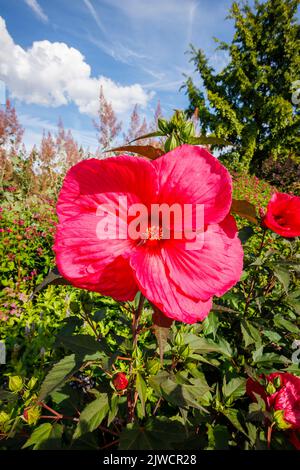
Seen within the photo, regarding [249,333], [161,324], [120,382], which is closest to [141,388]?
[120,382]

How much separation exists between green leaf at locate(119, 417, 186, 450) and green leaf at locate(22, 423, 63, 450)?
203 millimetres

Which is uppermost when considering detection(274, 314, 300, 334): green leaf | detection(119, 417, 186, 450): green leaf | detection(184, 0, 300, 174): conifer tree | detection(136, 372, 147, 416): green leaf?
detection(184, 0, 300, 174): conifer tree

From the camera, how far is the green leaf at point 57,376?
648 mm

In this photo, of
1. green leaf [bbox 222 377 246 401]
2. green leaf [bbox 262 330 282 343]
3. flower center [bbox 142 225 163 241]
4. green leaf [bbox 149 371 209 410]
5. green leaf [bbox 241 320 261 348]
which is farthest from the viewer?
green leaf [bbox 262 330 282 343]

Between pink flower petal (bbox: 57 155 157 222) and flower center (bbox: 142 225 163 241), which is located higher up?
pink flower petal (bbox: 57 155 157 222)

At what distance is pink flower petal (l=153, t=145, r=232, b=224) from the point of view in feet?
1.57

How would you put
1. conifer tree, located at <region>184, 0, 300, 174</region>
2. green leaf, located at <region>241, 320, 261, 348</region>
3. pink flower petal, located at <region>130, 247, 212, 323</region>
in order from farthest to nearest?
conifer tree, located at <region>184, 0, 300, 174</region>, green leaf, located at <region>241, 320, 261, 348</region>, pink flower petal, located at <region>130, 247, 212, 323</region>

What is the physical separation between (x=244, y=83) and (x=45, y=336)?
15.2 m

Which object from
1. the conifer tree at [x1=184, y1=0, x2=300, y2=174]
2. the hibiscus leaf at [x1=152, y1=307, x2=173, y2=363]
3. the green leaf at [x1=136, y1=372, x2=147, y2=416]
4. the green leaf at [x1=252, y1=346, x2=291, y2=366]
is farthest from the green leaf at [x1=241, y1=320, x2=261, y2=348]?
the conifer tree at [x1=184, y1=0, x2=300, y2=174]

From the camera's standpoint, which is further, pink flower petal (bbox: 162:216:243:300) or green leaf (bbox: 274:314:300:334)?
green leaf (bbox: 274:314:300:334)

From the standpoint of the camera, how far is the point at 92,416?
72 centimetres

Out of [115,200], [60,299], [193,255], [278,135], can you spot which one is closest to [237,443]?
[193,255]

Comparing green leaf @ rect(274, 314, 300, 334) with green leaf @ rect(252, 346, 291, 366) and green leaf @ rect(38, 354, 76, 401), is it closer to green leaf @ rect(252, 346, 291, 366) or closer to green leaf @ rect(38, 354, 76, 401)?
green leaf @ rect(252, 346, 291, 366)

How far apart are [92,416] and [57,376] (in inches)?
6.0
